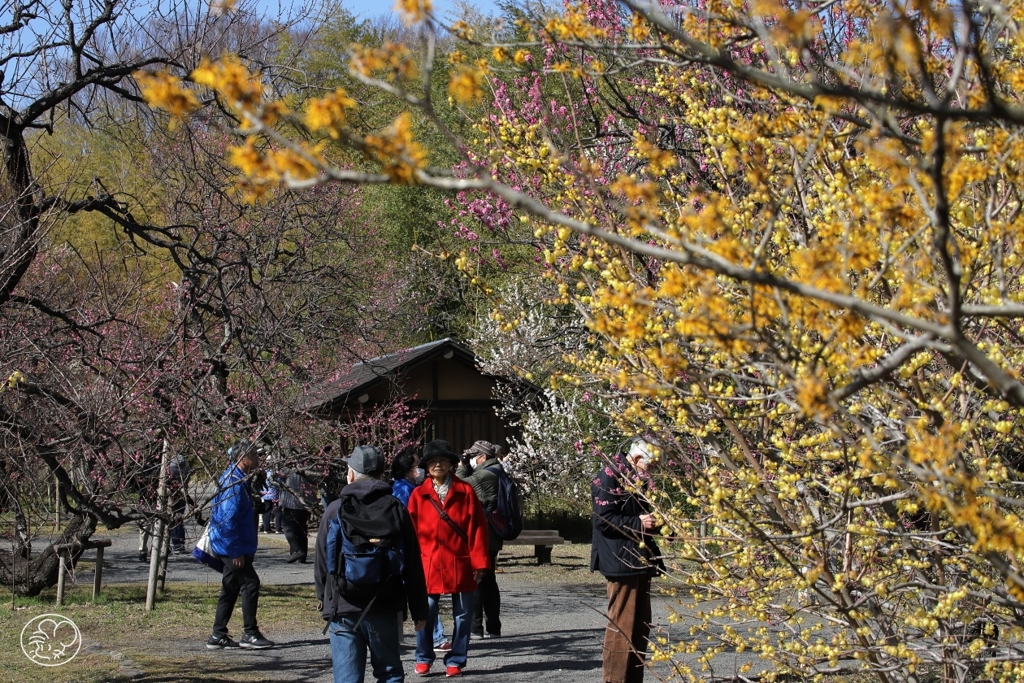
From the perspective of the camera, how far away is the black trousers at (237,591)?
966 centimetres

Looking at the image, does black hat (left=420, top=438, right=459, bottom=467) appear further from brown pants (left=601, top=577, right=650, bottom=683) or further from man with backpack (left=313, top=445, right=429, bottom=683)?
man with backpack (left=313, top=445, right=429, bottom=683)

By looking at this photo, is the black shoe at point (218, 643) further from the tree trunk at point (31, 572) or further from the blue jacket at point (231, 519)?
the tree trunk at point (31, 572)

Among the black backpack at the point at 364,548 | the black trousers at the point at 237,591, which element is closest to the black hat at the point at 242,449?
the black trousers at the point at 237,591

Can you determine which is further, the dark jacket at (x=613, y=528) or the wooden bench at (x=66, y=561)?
the wooden bench at (x=66, y=561)

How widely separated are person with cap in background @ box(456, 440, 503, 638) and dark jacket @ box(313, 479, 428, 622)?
3.34 m

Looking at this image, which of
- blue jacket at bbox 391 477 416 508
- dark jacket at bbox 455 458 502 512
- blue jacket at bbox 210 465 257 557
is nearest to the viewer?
blue jacket at bbox 210 465 257 557

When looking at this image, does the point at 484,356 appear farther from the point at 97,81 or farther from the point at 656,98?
the point at 97,81

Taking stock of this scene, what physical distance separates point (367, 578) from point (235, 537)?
3681 mm

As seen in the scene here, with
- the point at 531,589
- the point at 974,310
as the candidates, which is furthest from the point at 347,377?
the point at 974,310

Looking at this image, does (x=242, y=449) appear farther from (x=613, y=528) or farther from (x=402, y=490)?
(x=613, y=528)

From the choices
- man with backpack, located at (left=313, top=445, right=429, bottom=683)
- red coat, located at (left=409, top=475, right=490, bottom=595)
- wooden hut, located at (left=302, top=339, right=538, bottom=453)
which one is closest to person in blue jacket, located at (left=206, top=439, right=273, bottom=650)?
red coat, located at (left=409, top=475, right=490, bottom=595)

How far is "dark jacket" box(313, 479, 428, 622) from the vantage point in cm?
645

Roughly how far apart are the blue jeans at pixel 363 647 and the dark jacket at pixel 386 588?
0.07 m

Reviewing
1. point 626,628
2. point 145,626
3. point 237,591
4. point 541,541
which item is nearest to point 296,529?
point 541,541
